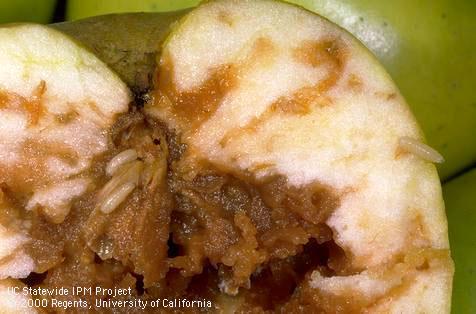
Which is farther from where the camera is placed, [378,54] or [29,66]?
[378,54]

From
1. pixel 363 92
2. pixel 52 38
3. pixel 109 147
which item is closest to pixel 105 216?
pixel 109 147

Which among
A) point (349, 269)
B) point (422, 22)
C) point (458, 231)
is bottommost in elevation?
point (458, 231)

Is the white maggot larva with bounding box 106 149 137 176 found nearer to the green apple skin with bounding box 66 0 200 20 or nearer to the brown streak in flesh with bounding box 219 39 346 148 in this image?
the brown streak in flesh with bounding box 219 39 346 148

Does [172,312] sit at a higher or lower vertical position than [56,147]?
lower

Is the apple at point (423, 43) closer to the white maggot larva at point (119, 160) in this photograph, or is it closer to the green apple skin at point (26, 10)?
the green apple skin at point (26, 10)

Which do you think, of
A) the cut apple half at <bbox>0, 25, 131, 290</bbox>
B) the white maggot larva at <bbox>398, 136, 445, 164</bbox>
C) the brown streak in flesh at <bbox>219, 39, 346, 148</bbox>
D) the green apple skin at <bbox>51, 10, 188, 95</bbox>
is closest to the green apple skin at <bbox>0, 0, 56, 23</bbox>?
the green apple skin at <bbox>51, 10, 188, 95</bbox>

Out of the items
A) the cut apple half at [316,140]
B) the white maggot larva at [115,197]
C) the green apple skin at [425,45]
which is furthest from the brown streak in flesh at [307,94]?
the green apple skin at [425,45]

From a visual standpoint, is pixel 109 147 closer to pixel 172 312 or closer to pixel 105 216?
pixel 105 216

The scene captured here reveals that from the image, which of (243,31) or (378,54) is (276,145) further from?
(378,54)
